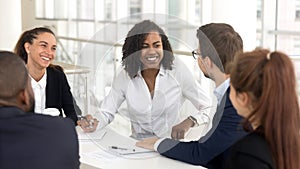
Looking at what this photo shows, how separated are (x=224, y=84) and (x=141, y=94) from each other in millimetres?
503

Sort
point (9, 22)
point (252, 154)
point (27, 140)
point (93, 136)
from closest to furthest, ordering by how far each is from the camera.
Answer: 1. point (252, 154)
2. point (27, 140)
3. point (93, 136)
4. point (9, 22)

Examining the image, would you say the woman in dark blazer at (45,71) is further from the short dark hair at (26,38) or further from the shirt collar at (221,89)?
the shirt collar at (221,89)

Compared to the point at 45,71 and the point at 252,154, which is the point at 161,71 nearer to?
the point at 45,71

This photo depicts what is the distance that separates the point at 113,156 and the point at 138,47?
0.51 metres

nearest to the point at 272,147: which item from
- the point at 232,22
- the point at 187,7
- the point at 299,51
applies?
the point at 232,22

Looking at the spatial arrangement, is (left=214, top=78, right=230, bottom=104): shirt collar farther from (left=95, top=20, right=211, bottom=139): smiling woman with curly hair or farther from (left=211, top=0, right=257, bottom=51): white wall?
(left=211, top=0, right=257, bottom=51): white wall

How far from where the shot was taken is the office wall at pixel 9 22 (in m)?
6.88

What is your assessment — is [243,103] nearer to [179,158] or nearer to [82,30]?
[179,158]

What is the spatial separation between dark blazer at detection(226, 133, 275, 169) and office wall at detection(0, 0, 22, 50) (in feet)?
19.8

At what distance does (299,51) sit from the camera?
4453 mm

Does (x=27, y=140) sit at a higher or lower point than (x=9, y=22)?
lower

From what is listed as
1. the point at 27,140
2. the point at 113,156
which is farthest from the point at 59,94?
the point at 27,140

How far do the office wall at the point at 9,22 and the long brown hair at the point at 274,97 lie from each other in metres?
5.99

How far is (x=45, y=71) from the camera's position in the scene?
2564 millimetres
